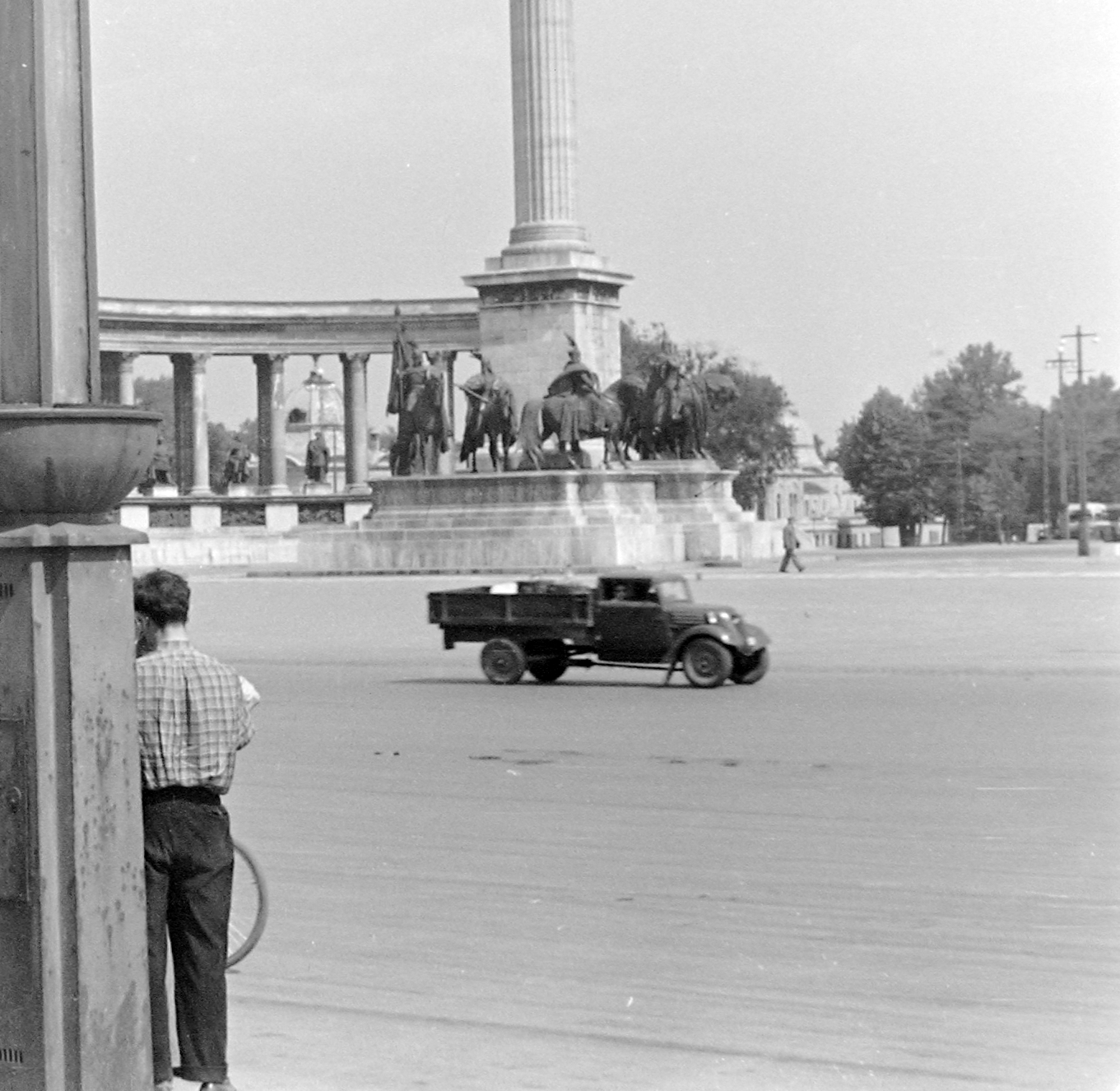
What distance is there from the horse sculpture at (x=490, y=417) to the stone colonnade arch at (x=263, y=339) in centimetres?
2430

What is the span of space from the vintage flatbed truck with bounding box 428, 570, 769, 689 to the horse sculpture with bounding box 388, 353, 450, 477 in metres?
34.5

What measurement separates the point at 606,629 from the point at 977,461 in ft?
337

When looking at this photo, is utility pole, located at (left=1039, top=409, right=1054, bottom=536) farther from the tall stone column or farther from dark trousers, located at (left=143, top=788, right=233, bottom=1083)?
dark trousers, located at (left=143, top=788, right=233, bottom=1083)

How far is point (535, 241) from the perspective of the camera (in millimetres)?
56531

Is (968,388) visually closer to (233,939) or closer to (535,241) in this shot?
(535,241)

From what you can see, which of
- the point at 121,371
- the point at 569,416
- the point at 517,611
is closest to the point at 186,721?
the point at 517,611

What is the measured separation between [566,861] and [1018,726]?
7.15 meters

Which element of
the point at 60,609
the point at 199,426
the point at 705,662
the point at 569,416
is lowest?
the point at 705,662

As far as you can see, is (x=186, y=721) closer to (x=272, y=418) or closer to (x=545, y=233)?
(x=545, y=233)

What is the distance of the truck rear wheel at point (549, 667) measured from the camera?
2405 cm

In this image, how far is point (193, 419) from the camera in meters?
84.1

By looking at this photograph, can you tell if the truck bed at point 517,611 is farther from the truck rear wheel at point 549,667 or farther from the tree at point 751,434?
the tree at point 751,434

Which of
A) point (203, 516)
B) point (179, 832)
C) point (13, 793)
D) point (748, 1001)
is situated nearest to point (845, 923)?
point (748, 1001)

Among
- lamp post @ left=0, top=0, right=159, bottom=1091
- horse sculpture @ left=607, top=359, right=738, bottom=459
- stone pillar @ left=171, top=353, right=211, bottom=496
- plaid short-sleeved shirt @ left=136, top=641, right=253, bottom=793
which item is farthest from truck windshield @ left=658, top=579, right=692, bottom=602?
stone pillar @ left=171, top=353, right=211, bottom=496
